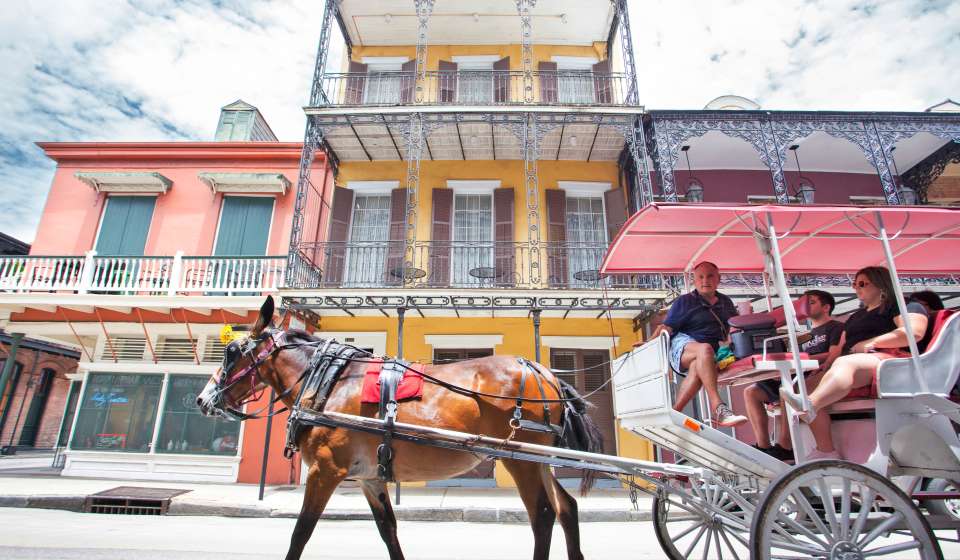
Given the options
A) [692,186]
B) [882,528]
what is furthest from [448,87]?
[882,528]

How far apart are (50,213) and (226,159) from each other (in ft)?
13.4

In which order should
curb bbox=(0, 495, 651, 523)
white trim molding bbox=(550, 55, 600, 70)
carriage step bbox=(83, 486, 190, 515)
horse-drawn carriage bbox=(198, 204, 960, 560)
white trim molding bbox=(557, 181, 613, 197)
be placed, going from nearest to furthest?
horse-drawn carriage bbox=(198, 204, 960, 560) → curb bbox=(0, 495, 651, 523) → carriage step bbox=(83, 486, 190, 515) → white trim molding bbox=(557, 181, 613, 197) → white trim molding bbox=(550, 55, 600, 70)

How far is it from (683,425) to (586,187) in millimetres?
8909

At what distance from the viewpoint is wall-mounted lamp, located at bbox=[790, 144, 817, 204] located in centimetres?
956

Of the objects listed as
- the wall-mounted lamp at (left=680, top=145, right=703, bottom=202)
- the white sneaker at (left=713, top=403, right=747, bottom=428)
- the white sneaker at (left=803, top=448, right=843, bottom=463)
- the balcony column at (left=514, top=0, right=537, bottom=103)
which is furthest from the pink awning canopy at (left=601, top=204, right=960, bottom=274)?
the balcony column at (left=514, top=0, right=537, bottom=103)

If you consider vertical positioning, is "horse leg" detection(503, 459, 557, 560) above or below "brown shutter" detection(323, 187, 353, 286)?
below

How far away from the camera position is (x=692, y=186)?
969cm

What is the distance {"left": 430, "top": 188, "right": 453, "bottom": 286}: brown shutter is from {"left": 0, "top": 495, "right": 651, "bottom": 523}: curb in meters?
4.46

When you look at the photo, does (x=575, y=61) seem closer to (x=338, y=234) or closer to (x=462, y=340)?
(x=338, y=234)

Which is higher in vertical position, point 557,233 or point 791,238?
point 557,233

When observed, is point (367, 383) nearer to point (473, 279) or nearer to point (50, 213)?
point (473, 279)

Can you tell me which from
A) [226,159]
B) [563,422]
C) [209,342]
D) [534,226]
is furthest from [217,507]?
[226,159]

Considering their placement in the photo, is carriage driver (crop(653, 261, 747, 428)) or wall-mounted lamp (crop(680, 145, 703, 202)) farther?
wall-mounted lamp (crop(680, 145, 703, 202))

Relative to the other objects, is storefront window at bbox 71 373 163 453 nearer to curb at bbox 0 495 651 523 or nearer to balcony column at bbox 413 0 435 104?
curb at bbox 0 495 651 523
